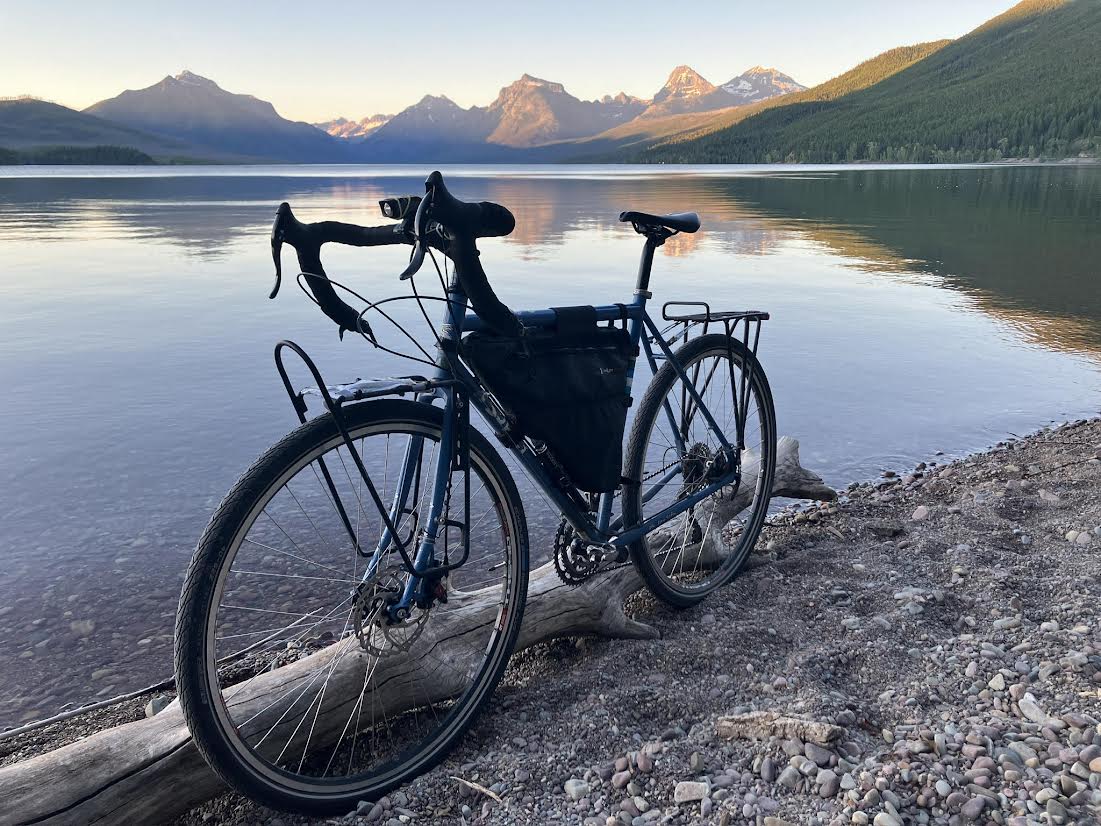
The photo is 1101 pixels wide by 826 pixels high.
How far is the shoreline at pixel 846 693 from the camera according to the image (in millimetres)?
2650

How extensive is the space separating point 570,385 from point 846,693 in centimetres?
172

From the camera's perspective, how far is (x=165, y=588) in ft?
15.5

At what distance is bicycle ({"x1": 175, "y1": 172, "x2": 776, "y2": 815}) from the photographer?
2.62m

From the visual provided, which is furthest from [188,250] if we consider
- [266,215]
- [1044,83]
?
[1044,83]

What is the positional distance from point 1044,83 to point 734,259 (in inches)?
7872

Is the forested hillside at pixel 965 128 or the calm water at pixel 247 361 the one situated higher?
the forested hillside at pixel 965 128

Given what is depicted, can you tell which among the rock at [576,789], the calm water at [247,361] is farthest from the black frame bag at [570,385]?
the calm water at [247,361]

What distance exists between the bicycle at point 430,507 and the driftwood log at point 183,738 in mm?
15

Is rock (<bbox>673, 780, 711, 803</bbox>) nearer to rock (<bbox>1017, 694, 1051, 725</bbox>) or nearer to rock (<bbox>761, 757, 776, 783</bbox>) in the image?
rock (<bbox>761, 757, 776, 783</bbox>)

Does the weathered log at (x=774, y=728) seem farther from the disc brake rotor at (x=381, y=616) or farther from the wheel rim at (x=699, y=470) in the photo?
the disc brake rotor at (x=381, y=616)

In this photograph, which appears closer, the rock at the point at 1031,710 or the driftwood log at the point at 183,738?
the driftwood log at the point at 183,738

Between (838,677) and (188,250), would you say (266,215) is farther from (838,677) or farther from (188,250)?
(838,677)

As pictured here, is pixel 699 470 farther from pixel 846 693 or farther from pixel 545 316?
pixel 545 316

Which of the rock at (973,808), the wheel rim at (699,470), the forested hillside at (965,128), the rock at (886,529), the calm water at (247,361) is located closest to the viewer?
the rock at (973,808)
